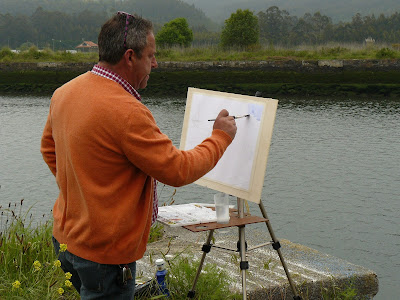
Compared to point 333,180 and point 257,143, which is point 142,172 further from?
point 333,180

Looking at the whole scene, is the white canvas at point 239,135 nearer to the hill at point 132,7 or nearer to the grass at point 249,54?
the grass at point 249,54

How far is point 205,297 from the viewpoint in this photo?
380 cm

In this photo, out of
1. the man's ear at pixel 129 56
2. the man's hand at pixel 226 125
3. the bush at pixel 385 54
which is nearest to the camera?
the man's ear at pixel 129 56

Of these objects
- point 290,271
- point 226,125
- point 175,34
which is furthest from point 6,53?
point 226,125

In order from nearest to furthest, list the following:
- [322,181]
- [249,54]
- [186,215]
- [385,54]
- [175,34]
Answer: [186,215] → [322,181] → [385,54] → [249,54] → [175,34]

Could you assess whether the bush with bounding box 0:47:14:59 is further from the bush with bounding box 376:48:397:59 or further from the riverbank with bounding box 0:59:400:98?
the bush with bounding box 376:48:397:59

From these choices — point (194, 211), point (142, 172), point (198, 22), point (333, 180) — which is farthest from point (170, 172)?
point (198, 22)

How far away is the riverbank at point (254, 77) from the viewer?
2758 cm

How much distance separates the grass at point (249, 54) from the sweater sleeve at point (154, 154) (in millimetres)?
30571

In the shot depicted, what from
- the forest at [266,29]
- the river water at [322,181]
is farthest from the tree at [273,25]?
the river water at [322,181]

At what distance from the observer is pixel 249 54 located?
3512cm

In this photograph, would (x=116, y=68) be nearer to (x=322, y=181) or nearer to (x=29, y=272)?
(x=29, y=272)

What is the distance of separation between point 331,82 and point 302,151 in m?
16.0

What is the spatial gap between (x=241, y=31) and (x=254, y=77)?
15.3 meters
